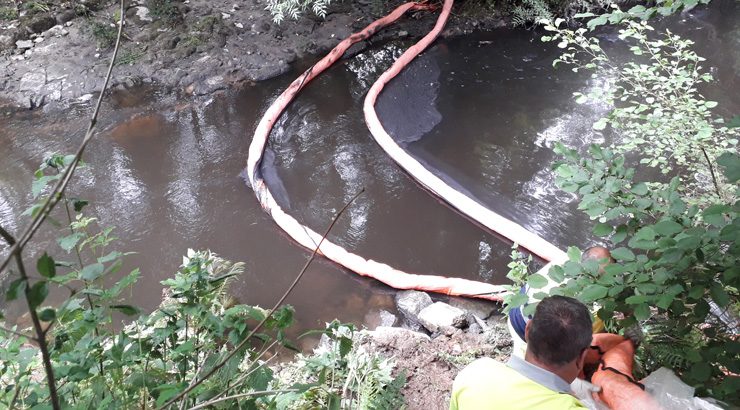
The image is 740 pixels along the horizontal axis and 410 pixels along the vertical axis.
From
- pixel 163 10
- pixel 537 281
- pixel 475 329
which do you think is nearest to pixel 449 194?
pixel 475 329

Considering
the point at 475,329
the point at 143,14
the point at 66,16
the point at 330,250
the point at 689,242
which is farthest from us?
the point at 143,14

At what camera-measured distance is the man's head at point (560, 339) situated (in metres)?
1.66

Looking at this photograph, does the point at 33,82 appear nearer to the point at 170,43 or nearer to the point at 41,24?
the point at 41,24

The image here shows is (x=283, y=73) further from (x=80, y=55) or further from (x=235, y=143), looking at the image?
(x=80, y=55)

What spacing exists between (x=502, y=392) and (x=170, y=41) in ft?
23.1

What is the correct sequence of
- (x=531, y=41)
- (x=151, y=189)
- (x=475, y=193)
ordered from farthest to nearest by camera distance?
(x=531, y=41) → (x=151, y=189) → (x=475, y=193)

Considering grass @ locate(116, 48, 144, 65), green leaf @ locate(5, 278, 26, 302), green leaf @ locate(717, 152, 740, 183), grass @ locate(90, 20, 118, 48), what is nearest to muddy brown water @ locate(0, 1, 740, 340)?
grass @ locate(116, 48, 144, 65)

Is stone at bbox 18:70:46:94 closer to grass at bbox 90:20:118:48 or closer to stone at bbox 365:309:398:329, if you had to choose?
grass at bbox 90:20:118:48

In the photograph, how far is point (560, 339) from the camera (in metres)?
1.66

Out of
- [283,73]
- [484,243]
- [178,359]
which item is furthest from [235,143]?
[178,359]

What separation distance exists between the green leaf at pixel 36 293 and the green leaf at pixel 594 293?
63.7 inches

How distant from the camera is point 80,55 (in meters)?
7.02

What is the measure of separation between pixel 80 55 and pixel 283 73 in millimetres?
2697

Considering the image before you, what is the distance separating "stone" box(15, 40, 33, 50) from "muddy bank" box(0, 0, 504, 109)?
1cm
